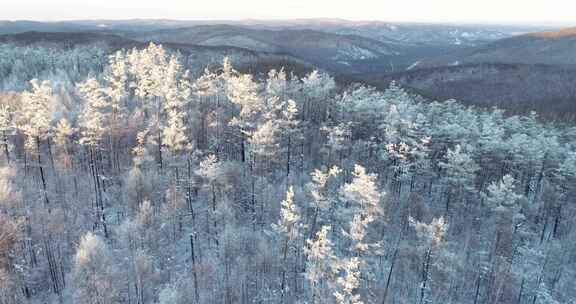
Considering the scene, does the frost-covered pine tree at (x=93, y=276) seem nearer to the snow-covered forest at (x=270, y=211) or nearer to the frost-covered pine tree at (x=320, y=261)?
the snow-covered forest at (x=270, y=211)

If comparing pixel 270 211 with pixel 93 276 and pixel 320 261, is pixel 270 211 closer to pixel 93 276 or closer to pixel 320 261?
pixel 320 261

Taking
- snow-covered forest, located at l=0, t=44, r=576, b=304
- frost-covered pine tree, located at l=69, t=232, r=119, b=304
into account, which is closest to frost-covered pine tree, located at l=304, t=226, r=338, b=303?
snow-covered forest, located at l=0, t=44, r=576, b=304

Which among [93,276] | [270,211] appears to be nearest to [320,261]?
[270,211]

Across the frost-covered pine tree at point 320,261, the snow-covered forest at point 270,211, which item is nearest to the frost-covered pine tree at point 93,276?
the snow-covered forest at point 270,211

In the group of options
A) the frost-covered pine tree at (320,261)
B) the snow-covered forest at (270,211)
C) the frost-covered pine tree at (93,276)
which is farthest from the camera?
the snow-covered forest at (270,211)

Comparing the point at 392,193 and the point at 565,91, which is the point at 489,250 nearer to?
the point at 392,193

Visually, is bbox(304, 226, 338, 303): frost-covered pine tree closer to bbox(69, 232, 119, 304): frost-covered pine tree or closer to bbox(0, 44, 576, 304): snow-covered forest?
bbox(0, 44, 576, 304): snow-covered forest

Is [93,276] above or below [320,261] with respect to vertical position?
below

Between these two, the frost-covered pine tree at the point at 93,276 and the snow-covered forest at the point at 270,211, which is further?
the snow-covered forest at the point at 270,211
